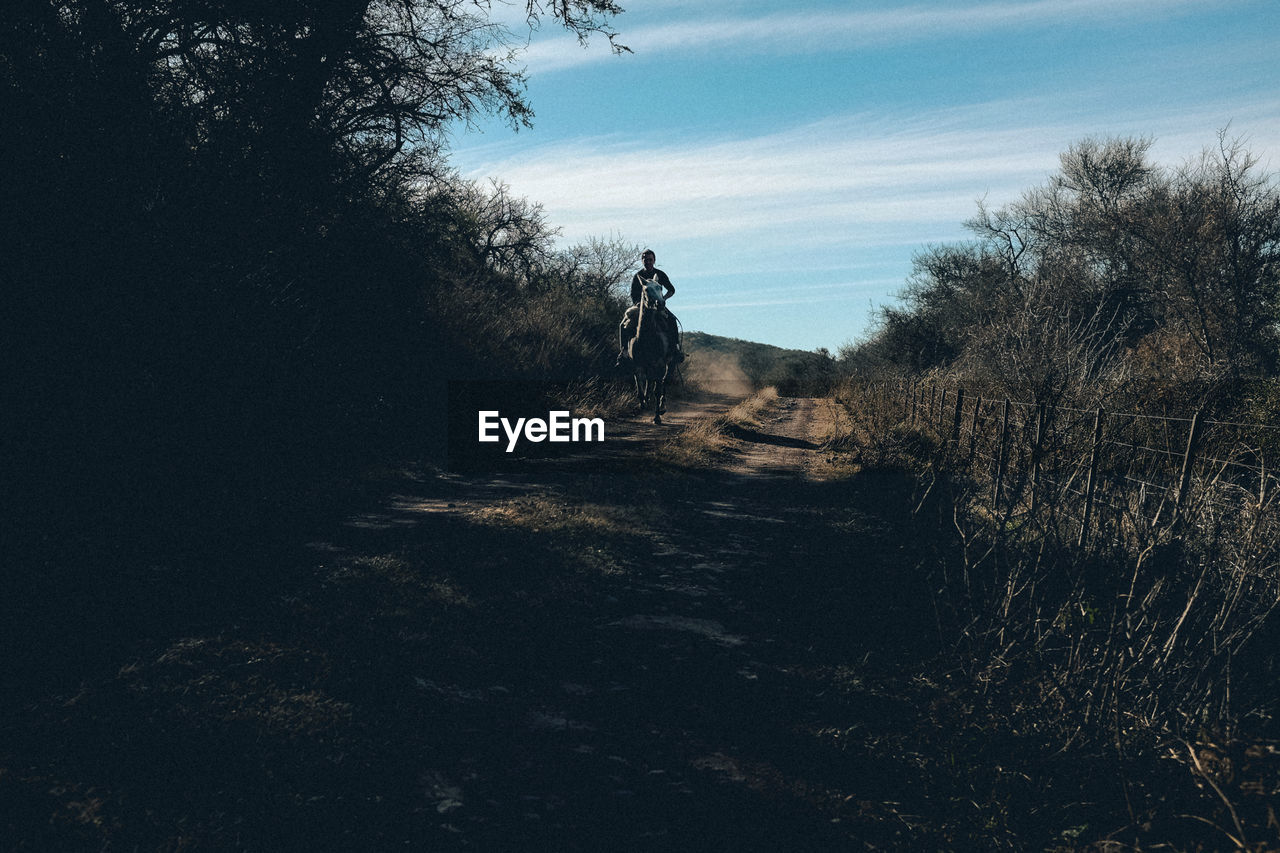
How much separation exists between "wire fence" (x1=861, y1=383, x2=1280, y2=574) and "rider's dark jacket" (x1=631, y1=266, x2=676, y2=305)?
18.4 feet

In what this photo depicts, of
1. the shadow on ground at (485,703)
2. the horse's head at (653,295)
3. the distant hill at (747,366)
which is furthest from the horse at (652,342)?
the distant hill at (747,366)

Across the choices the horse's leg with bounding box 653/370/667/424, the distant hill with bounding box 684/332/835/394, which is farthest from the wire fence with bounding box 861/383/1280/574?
the distant hill with bounding box 684/332/835/394

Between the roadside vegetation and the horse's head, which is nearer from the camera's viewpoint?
the roadside vegetation

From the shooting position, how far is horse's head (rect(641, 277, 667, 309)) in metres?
18.0

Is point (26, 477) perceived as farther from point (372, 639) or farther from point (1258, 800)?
point (1258, 800)

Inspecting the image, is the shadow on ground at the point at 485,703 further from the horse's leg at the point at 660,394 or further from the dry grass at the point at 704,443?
the horse's leg at the point at 660,394

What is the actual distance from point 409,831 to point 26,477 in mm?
4678

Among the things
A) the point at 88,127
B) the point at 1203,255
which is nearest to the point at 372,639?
the point at 88,127

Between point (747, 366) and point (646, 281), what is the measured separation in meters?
53.6

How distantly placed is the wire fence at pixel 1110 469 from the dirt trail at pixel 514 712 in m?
1.34

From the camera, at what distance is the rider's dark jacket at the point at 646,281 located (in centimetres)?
1828

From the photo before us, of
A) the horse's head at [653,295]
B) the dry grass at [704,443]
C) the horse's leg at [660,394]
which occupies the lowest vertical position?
the dry grass at [704,443]

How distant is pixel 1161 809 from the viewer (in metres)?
3.32

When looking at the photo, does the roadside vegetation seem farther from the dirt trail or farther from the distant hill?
the distant hill
